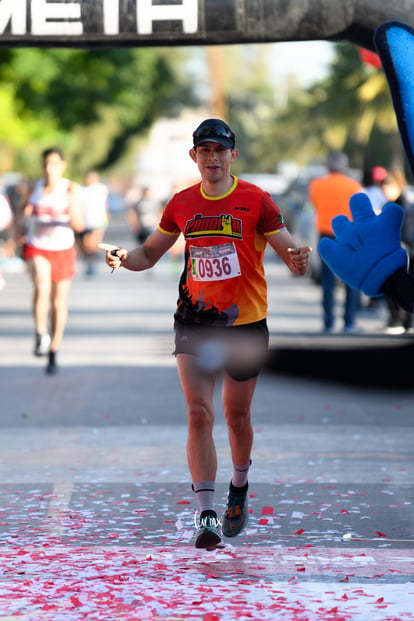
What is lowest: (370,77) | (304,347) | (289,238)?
(304,347)

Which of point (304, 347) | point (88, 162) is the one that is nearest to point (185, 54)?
point (88, 162)

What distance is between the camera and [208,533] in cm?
575

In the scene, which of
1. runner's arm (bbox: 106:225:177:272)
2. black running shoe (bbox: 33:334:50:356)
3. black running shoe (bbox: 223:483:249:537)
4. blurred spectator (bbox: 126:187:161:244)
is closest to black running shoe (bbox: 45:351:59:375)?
black running shoe (bbox: 33:334:50:356)

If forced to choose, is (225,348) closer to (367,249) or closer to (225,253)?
(225,253)

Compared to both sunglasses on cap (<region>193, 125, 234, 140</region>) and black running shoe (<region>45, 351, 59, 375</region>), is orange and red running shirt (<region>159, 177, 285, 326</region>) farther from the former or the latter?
black running shoe (<region>45, 351, 59, 375</region>)

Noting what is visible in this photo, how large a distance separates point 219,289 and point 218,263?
0.12 metres

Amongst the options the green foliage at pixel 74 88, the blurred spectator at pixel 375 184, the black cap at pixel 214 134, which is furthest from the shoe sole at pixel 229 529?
the green foliage at pixel 74 88

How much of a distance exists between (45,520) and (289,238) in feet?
5.67

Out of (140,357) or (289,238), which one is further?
(140,357)

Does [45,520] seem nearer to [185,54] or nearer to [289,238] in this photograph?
[289,238]

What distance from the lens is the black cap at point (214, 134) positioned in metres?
5.95

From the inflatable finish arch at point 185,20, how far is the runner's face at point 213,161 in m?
1.67

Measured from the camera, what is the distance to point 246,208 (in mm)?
5973

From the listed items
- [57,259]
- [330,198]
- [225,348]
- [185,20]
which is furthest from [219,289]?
[330,198]
